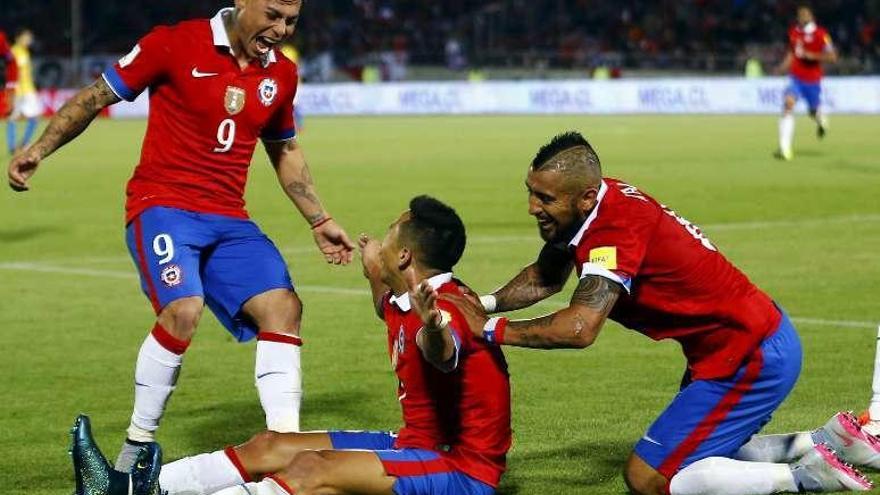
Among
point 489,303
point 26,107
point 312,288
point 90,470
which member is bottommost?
point 26,107

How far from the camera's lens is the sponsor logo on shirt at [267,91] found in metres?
7.84

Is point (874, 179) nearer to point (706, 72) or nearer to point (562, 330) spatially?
point (562, 330)

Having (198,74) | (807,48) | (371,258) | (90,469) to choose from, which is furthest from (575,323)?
(807,48)

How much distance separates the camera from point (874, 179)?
981 inches

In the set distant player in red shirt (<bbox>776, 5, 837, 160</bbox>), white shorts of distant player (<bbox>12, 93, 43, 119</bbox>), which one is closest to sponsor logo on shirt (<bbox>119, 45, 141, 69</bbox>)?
distant player in red shirt (<bbox>776, 5, 837, 160</bbox>)

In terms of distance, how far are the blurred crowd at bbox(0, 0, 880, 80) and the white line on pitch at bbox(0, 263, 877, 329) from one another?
127 feet

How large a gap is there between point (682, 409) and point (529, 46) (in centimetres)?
5219

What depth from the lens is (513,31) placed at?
195 ft

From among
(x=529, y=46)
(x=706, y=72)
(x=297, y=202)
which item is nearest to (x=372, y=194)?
(x=297, y=202)

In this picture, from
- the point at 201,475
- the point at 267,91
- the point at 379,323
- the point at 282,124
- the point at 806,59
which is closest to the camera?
the point at 201,475

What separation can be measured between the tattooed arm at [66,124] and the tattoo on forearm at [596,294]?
2428mm

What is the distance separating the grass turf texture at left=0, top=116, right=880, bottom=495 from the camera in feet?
29.3

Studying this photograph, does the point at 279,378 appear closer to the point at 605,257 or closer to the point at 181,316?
the point at 181,316

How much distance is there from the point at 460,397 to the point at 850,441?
6.41 ft
